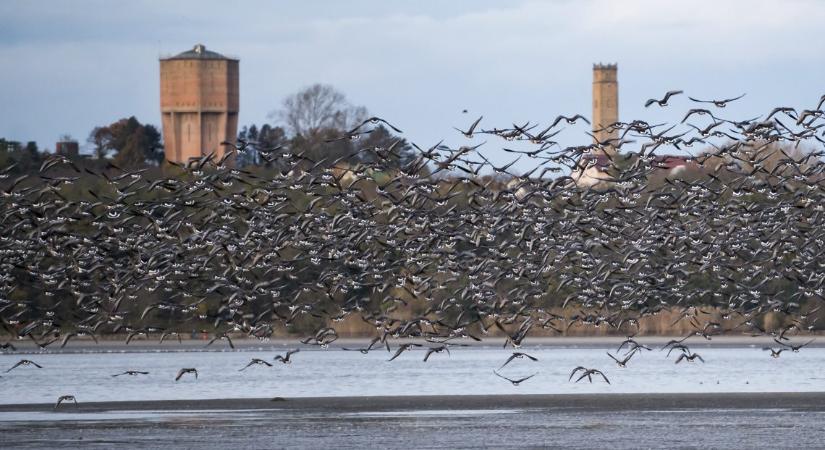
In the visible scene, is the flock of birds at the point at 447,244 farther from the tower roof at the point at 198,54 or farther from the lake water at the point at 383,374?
the tower roof at the point at 198,54

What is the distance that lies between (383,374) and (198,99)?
110 meters

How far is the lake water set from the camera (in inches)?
2381

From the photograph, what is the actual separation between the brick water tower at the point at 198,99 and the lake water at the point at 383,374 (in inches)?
3525

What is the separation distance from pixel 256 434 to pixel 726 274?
41336 mm

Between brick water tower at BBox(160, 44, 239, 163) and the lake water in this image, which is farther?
brick water tower at BBox(160, 44, 239, 163)

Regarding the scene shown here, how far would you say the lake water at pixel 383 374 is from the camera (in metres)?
60.5

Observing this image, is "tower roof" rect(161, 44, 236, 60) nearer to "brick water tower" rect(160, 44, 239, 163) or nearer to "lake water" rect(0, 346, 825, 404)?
"brick water tower" rect(160, 44, 239, 163)

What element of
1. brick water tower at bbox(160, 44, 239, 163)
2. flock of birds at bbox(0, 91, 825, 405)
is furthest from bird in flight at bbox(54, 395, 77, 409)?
brick water tower at bbox(160, 44, 239, 163)

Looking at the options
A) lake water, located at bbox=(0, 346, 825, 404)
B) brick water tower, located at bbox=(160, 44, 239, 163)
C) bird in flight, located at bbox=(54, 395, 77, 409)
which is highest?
brick water tower, located at bbox=(160, 44, 239, 163)

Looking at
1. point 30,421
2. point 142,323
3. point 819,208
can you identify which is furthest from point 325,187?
point 30,421

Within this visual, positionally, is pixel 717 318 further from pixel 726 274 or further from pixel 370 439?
pixel 370 439

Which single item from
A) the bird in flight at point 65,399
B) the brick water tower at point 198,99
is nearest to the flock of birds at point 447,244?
the bird in flight at point 65,399

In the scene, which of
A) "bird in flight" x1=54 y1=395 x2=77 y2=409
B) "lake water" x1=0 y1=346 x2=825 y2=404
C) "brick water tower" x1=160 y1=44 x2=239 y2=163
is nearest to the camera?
"bird in flight" x1=54 y1=395 x2=77 y2=409

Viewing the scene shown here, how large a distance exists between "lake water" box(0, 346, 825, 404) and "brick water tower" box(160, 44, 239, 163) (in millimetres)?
89531
